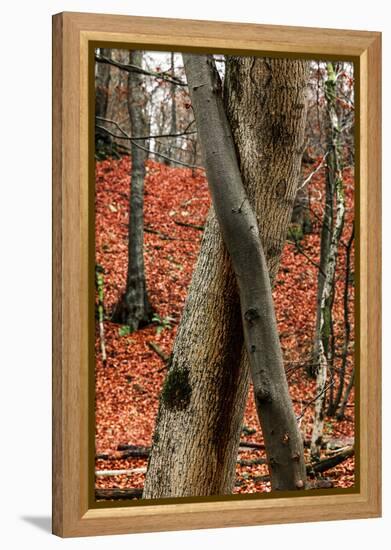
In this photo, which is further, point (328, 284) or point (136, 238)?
point (328, 284)

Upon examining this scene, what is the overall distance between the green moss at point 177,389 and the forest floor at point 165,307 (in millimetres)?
63

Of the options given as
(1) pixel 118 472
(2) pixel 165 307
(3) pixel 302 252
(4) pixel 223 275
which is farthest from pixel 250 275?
(1) pixel 118 472

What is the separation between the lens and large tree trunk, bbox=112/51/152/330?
6.25 m

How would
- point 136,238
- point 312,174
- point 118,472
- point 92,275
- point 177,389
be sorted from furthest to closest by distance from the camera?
point 312,174 → point 177,389 → point 136,238 → point 118,472 → point 92,275

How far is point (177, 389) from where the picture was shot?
6480 millimetres

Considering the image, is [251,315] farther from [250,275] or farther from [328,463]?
[328,463]

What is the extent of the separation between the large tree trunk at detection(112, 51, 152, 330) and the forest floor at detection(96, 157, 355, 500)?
38mm

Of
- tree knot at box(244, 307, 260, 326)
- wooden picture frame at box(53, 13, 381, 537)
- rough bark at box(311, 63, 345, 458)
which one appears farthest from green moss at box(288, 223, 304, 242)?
tree knot at box(244, 307, 260, 326)

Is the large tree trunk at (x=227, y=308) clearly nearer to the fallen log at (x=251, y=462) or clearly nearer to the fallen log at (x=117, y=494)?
the fallen log at (x=251, y=462)

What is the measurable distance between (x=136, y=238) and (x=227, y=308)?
2.27ft

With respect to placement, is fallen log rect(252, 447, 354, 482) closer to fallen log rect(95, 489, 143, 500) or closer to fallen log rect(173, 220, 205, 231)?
fallen log rect(95, 489, 143, 500)

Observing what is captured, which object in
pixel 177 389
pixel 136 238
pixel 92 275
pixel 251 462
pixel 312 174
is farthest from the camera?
pixel 312 174

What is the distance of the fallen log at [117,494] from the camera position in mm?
6098

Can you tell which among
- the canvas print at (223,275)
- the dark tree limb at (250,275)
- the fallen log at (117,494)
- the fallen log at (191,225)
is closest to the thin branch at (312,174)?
the canvas print at (223,275)
